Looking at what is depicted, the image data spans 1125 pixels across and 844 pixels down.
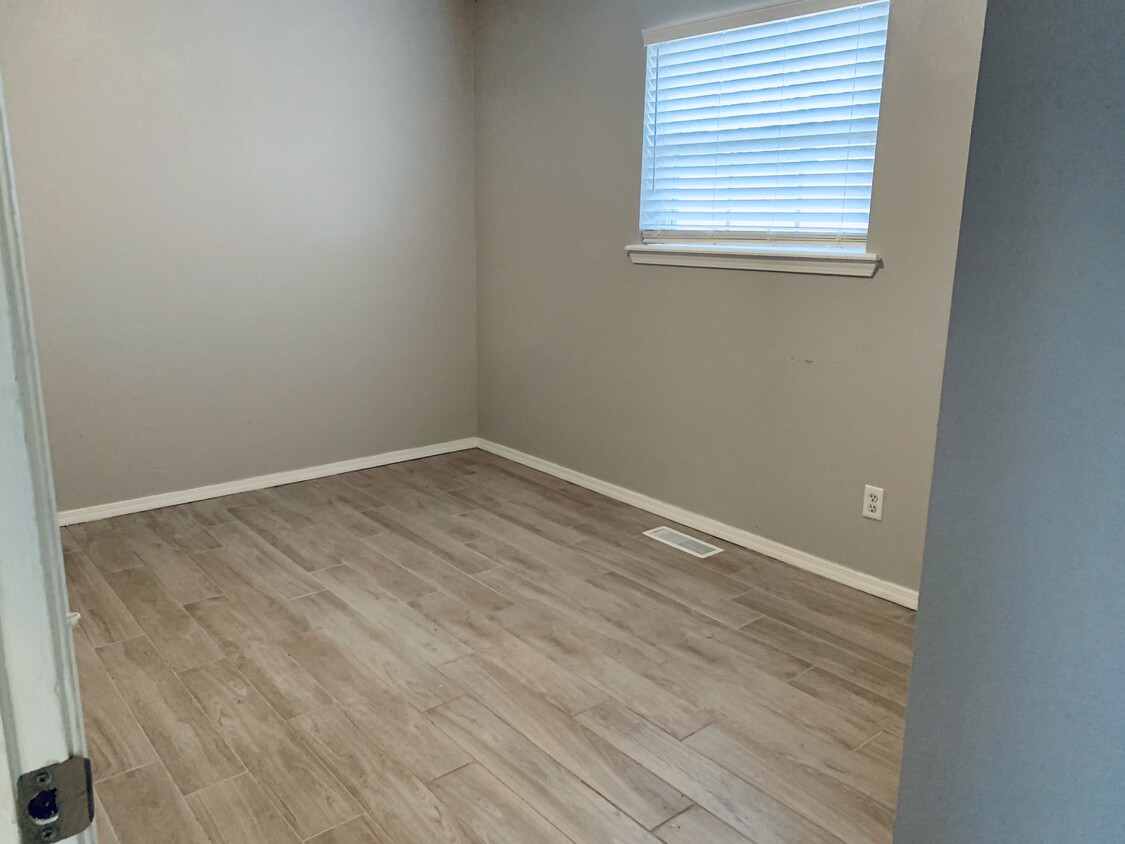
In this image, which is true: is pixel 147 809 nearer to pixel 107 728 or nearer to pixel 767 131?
pixel 107 728

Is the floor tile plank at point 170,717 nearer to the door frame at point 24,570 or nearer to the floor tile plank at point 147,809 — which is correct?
the floor tile plank at point 147,809

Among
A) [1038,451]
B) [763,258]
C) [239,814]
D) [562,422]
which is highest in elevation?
[763,258]

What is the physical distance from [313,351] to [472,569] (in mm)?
1572

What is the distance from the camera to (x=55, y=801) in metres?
0.58

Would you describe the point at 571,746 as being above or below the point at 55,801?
below

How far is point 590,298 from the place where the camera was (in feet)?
12.9

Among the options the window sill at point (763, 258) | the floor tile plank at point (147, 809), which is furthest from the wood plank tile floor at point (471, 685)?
the window sill at point (763, 258)

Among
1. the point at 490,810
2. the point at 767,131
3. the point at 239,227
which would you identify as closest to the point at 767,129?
the point at 767,131

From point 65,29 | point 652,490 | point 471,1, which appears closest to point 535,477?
point 652,490

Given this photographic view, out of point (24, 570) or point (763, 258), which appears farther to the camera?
point (763, 258)

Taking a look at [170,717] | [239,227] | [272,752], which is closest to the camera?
[272,752]

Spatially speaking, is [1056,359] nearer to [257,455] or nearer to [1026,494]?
[1026,494]

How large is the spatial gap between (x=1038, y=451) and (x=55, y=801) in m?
0.99

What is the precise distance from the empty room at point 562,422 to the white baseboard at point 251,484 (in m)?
0.02
